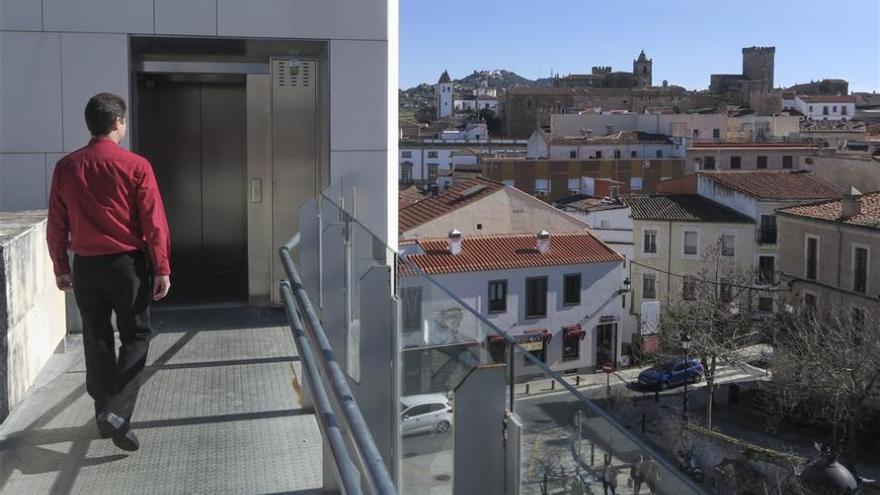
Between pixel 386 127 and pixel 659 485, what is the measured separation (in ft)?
17.1

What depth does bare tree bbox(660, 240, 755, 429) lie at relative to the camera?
2662cm

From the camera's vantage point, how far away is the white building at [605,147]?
A: 164ft

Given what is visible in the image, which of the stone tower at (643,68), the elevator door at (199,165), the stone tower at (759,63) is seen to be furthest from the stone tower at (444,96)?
the elevator door at (199,165)

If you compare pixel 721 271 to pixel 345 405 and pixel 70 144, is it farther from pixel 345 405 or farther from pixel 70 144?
pixel 345 405

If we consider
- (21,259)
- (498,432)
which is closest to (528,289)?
(21,259)

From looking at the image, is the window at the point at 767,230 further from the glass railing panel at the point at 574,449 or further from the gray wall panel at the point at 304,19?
the glass railing panel at the point at 574,449

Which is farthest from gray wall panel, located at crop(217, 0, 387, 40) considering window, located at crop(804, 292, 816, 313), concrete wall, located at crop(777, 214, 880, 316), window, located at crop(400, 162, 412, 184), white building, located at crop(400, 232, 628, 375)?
window, located at crop(400, 162, 412, 184)

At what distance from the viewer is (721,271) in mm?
32750

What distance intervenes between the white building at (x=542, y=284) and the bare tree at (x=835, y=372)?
5923 millimetres

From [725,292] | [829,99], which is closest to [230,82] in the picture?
[725,292]

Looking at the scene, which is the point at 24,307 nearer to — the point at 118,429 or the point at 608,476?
the point at 118,429

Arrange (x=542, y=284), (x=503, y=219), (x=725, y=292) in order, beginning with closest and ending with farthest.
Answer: (x=542, y=284)
(x=503, y=219)
(x=725, y=292)

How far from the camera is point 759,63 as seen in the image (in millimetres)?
105125

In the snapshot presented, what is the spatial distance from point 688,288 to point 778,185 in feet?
19.2
